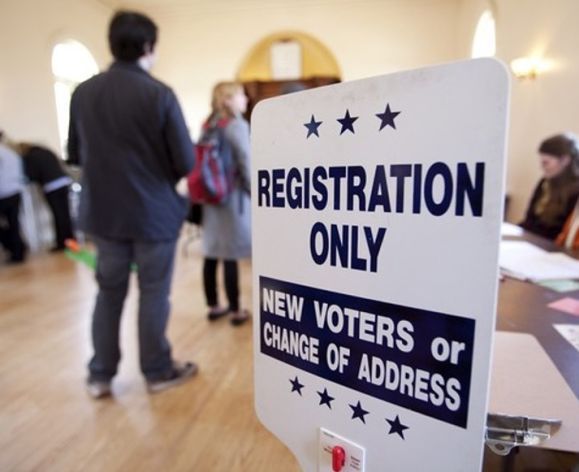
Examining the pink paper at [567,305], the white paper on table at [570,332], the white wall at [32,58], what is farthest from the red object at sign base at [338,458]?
the white wall at [32,58]

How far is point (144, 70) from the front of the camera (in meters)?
1.38

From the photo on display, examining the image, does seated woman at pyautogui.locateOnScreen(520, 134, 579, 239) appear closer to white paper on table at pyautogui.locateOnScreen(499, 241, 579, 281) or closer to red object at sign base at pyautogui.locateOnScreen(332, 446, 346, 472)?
white paper on table at pyautogui.locateOnScreen(499, 241, 579, 281)

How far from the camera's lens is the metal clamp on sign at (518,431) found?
0.50 m

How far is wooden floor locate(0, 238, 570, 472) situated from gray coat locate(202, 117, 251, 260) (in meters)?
0.47

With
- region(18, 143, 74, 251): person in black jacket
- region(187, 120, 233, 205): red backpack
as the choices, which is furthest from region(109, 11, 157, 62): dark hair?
region(18, 143, 74, 251): person in black jacket

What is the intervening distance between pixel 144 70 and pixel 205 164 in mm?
546

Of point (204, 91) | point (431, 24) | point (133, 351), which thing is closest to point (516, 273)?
point (133, 351)

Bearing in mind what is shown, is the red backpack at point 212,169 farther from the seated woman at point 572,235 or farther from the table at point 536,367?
the seated woman at point 572,235

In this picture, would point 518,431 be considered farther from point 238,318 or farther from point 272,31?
point 272,31

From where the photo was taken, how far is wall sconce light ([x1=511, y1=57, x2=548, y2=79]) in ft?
9.84

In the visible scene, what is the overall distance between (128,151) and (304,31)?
15.6ft

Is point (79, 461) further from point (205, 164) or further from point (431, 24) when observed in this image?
point (431, 24)

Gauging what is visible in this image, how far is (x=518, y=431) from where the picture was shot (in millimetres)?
500

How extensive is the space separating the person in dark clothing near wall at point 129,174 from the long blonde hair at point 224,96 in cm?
51
